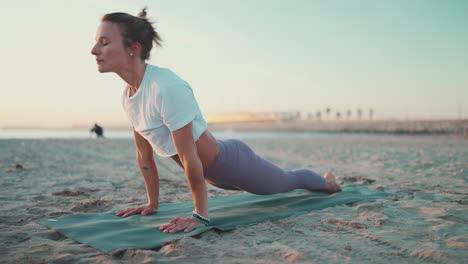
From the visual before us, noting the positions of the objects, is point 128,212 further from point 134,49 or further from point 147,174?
point 134,49

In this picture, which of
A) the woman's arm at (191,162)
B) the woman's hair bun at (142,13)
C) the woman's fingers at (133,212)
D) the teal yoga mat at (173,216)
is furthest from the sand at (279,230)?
the woman's hair bun at (142,13)

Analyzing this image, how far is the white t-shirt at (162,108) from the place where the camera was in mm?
1923

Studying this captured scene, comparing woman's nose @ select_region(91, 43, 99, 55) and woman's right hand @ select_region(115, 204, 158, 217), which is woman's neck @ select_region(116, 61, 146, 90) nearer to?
woman's nose @ select_region(91, 43, 99, 55)

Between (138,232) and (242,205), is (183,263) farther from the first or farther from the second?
(242,205)

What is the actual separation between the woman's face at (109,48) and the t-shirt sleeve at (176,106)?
15.1 inches

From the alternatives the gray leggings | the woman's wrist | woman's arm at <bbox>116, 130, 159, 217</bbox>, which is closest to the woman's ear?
woman's arm at <bbox>116, 130, 159, 217</bbox>

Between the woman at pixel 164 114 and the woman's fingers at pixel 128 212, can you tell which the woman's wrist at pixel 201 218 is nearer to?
the woman at pixel 164 114

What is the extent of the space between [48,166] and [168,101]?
4447 millimetres

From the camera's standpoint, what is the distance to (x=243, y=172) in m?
2.47

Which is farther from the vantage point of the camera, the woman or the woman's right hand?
the woman's right hand

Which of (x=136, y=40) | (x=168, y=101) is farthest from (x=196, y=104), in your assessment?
(x=136, y=40)

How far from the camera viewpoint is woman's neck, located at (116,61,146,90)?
80.9 inches

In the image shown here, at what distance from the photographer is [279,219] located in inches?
96.3

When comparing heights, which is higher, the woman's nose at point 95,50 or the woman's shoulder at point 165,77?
the woman's nose at point 95,50
